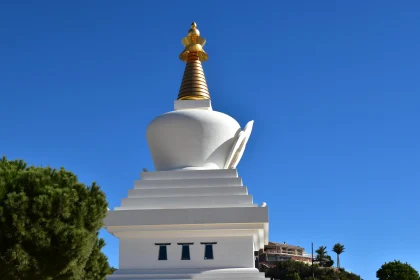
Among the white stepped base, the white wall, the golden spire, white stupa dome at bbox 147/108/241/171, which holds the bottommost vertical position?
the white stepped base

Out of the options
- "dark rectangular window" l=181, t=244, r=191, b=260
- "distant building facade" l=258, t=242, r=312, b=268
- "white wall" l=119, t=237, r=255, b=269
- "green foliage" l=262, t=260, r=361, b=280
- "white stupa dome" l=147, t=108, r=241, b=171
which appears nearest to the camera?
"white wall" l=119, t=237, r=255, b=269

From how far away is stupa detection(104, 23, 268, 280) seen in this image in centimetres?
1714

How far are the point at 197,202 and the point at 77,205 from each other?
4.08 m

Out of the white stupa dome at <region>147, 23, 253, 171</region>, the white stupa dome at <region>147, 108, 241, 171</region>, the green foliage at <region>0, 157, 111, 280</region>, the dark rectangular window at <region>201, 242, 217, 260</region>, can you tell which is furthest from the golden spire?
the green foliage at <region>0, 157, 111, 280</region>

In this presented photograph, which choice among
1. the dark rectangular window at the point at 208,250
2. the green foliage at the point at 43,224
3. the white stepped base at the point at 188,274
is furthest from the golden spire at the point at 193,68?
the white stepped base at the point at 188,274

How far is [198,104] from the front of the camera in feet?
68.2

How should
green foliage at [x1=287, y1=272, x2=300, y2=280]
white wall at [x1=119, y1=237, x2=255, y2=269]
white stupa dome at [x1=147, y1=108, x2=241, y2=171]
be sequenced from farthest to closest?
green foliage at [x1=287, y1=272, x2=300, y2=280] < white stupa dome at [x1=147, y1=108, x2=241, y2=171] < white wall at [x1=119, y1=237, x2=255, y2=269]

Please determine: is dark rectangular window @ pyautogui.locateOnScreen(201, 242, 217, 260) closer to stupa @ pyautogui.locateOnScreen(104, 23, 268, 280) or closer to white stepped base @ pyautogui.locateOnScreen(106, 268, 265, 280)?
stupa @ pyautogui.locateOnScreen(104, 23, 268, 280)

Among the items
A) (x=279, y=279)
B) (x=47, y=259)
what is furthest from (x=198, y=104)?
(x=279, y=279)

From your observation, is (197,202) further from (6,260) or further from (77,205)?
(6,260)

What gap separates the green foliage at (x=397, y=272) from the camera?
52.8 meters

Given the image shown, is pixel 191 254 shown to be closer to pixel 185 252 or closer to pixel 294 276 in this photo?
pixel 185 252

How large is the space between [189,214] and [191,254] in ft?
4.53

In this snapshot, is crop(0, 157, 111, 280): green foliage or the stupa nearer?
crop(0, 157, 111, 280): green foliage
